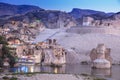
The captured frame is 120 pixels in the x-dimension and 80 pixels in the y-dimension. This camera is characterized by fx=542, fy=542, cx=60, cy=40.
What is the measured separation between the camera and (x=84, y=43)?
417ft

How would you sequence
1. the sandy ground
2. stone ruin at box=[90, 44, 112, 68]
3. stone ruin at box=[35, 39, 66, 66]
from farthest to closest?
the sandy ground
stone ruin at box=[35, 39, 66, 66]
stone ruin at box=[90, 44, 112, 68]

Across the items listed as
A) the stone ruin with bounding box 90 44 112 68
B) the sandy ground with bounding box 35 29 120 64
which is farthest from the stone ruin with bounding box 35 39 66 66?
the stone ruin with bounding box 90 44 112 68

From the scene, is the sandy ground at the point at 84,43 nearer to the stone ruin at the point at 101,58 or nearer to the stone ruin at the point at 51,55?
the stone ruin at the point at 51,55

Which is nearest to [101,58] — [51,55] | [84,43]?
[51,55]

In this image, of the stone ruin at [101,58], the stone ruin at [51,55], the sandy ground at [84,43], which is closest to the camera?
the stone ruin at [101,58]

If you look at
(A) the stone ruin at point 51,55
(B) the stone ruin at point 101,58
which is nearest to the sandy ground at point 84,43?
(A) the stone ruin at point 51,55

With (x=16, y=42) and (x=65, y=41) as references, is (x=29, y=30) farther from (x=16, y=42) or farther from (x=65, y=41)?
(x=16, y=42)

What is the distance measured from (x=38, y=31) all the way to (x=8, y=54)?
96.9 m

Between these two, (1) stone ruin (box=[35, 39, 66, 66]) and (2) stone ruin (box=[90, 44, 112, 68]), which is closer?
(2) stone ruin (box=[90, 44, 112, 68])

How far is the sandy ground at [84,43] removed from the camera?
106688 mm

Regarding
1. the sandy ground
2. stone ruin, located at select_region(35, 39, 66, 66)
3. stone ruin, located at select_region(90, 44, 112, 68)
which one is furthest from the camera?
the sandy ground

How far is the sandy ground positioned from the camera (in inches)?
4200

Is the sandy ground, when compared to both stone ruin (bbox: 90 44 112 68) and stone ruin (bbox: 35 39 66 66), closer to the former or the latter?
stone ruin (bbox: 35 39 66 66)

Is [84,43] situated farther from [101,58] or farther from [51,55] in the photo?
[101,58]
